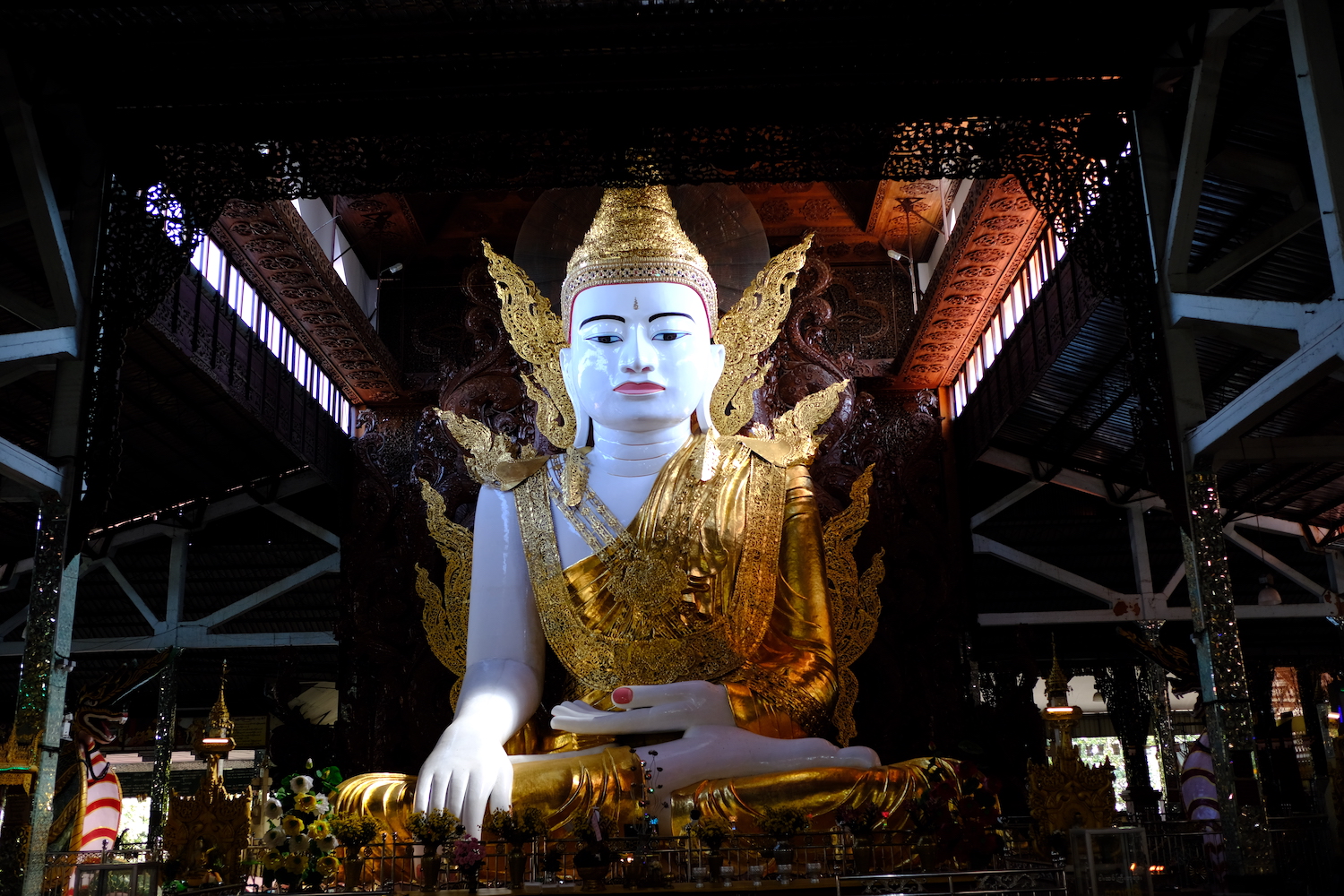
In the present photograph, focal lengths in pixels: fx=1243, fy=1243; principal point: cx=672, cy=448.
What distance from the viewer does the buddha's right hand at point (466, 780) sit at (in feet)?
21.0

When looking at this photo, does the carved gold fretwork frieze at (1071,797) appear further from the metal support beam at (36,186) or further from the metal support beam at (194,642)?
the metal support beam at (194,642)

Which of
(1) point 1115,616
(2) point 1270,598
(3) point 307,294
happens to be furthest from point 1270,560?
(3) point 307,294

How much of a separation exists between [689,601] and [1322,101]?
456cm

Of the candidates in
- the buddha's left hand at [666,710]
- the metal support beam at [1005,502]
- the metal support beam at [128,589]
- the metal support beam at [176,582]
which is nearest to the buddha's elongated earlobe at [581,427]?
the buddha's left hand at [666,710]

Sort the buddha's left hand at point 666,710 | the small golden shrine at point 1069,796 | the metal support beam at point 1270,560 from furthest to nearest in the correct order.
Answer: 1. the metal support beam at point 1270,560
2. the buddha's left hand at point 666,710
3. the small golden shrine at point 1069,796

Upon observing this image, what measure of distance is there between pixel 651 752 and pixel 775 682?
3.07 feet

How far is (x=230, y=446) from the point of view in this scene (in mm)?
10633

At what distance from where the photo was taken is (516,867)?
586 cm

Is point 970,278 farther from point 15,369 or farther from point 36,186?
point 15,369

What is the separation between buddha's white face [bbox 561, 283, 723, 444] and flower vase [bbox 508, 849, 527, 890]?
10.7ft

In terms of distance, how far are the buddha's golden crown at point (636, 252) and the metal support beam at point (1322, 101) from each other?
427 centimetres

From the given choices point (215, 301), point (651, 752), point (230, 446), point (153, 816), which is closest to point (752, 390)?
point (651, 752)

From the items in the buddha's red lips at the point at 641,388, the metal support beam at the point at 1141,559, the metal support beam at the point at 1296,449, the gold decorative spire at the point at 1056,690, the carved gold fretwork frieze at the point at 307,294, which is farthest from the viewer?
the metal support beam at the point at 1141,559

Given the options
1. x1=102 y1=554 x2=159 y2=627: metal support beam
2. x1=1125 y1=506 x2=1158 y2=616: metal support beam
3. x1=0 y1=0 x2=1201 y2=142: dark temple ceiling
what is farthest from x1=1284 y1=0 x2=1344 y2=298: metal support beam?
x1=102 y1=554 x2=159 y2=627: metal support beam
